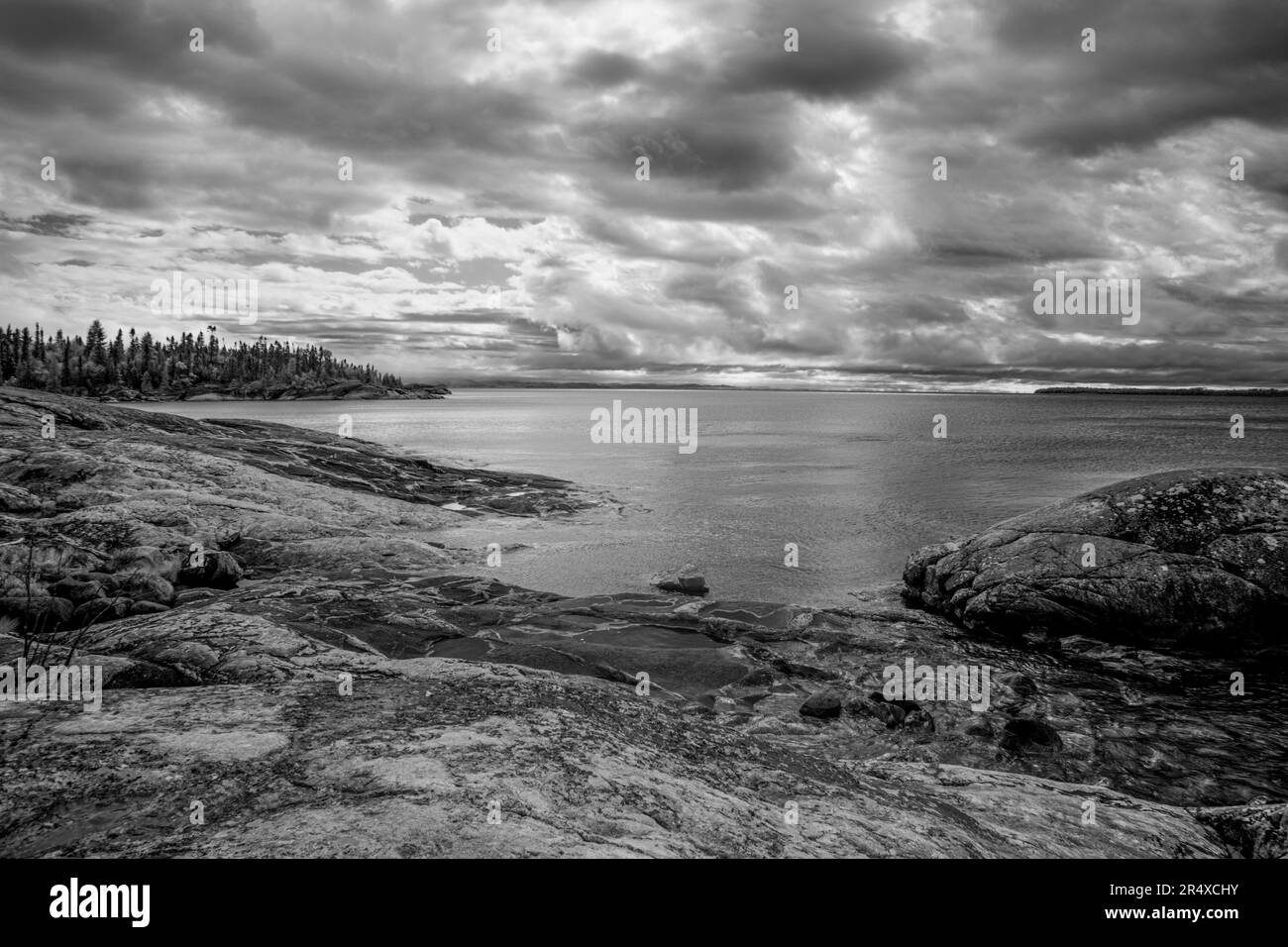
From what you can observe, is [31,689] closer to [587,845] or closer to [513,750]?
[513,750]

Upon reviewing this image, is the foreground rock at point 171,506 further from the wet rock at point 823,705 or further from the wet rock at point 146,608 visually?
the wet rock at point 823,705

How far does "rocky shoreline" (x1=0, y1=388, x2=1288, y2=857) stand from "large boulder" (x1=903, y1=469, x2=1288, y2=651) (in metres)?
0.18

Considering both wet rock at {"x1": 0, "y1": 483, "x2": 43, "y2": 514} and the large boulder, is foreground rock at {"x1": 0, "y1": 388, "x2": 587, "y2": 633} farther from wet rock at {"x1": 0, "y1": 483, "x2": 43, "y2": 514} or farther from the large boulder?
the large boulder

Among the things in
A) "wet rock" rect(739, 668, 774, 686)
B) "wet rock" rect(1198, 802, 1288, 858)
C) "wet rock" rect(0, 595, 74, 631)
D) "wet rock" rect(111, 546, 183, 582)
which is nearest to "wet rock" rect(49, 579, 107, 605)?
"wet rock" rect(0, 595, 74, 631)

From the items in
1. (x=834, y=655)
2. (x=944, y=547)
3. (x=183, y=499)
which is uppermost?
(x=183, y=499)

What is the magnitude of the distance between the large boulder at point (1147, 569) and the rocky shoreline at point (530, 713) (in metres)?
0.18

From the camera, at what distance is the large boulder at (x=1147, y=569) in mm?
13719

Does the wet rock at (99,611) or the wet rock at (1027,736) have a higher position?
the wet rock at (99,611)

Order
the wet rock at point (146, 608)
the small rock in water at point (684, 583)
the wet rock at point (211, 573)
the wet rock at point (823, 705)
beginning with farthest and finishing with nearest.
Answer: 1. the small rock in water at point (684, 583)
2. the wet rock at point (211, 573)
3. the wet rock at point (146, 608)
4. the wet rock at point (823, 705)

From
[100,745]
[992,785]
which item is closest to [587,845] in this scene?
[100,745]

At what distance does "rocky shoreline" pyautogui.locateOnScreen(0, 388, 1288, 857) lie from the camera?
4.12 m

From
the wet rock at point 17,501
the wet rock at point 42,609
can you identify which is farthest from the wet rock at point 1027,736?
the wet rock at point 17,501
